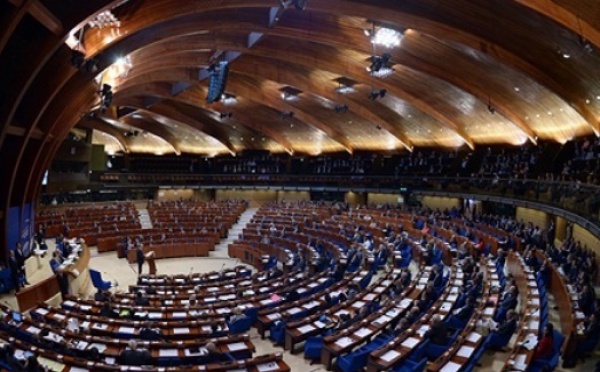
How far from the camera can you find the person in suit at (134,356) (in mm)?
8406

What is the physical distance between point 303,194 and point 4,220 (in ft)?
114

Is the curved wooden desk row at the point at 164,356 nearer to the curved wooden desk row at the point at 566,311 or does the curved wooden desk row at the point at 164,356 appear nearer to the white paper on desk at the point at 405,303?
the white paper on desk at the point at 405,303


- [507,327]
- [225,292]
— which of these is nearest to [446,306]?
[507,327]

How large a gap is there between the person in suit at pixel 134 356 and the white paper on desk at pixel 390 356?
4.59m

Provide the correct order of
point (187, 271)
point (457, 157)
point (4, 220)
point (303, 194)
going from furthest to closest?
point (303, 194)
point (457, 157)
point (187, 271)
point (4, 220)

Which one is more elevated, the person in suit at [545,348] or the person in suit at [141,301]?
the person in suit at [545,348]

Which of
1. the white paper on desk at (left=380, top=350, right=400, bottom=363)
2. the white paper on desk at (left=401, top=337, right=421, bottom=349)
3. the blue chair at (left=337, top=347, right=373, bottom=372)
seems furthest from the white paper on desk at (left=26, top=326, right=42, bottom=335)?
the white paper on desk at (left=401, top=337, right=421, bottom=349)

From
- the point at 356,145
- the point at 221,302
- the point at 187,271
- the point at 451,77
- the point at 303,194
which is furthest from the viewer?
the point at 303,194

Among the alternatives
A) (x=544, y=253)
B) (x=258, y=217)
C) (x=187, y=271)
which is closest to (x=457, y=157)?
(x=258, y=217)

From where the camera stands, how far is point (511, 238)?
62.6ft

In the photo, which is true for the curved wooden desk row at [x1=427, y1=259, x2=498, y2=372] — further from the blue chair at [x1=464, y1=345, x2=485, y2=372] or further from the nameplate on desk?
the nameplate on desk

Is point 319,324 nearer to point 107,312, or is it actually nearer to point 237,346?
point 237,346

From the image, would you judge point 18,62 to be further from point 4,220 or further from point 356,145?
point 356,145

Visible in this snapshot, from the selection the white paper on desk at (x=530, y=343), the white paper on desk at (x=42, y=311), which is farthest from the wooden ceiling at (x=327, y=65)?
the white paper on desk at (x=530, y=343)
